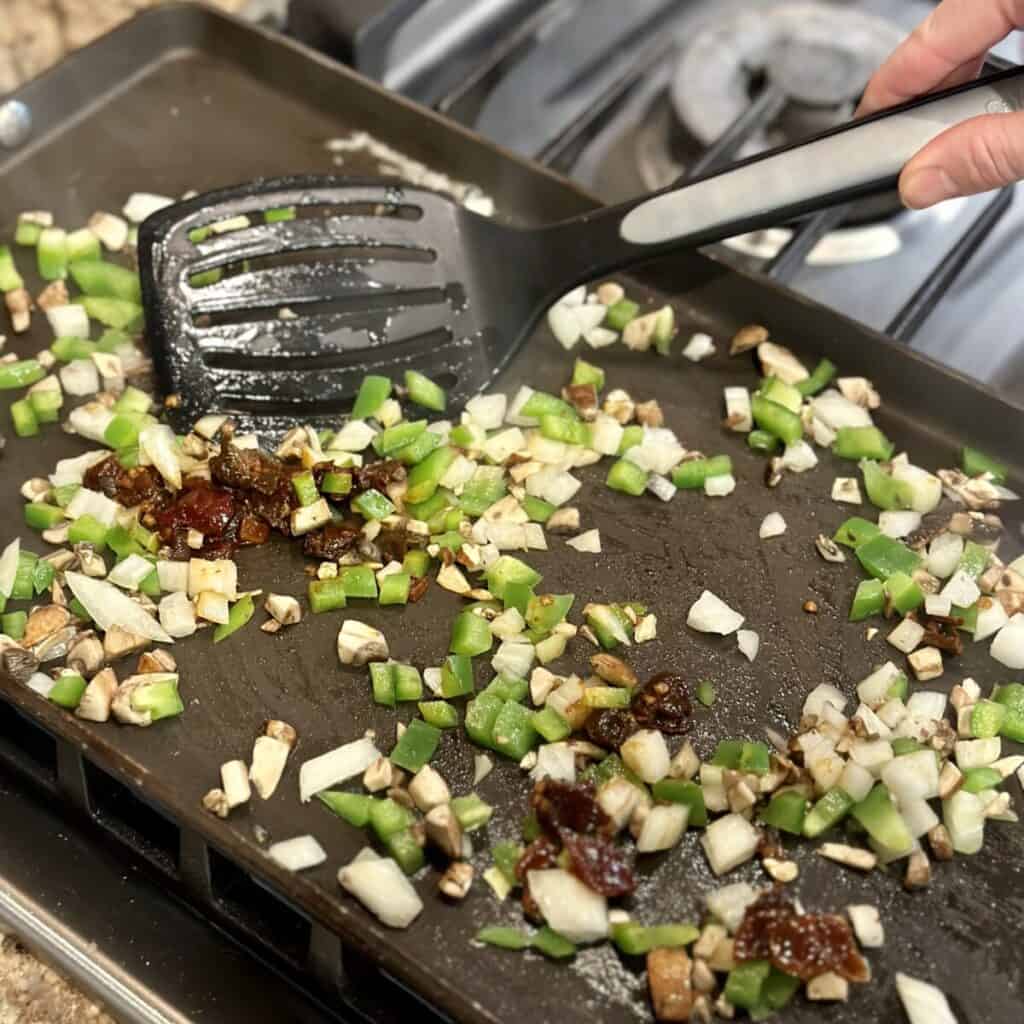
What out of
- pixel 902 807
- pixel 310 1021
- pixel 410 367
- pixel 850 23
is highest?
pixel 850 23

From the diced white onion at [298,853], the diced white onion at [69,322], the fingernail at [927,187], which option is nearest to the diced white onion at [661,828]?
the diced white onion at [298,853]

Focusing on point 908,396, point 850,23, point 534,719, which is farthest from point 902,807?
point 850,23

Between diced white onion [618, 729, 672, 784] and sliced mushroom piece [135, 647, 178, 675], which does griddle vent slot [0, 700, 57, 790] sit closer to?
→ sliced mushroom piece [135, 647, 178, 675]

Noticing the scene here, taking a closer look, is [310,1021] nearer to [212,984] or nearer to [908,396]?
[212,984]

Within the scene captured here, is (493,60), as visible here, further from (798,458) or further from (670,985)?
(670,985)

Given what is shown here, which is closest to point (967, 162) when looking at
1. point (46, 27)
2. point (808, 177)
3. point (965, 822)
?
point (808, 177)

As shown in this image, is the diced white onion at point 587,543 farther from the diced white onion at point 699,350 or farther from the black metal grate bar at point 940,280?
the black metal grate bar at point 940,280
